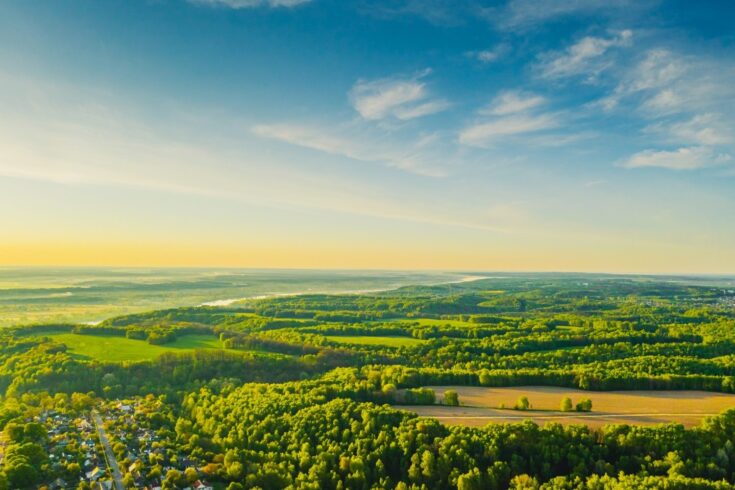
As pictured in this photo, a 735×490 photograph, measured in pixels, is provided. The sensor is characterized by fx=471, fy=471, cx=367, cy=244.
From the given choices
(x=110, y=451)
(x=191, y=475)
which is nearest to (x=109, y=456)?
(x=110, y=451)

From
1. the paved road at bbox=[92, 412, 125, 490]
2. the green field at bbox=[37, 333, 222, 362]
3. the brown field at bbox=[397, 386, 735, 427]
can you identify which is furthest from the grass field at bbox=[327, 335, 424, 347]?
the paved road at bbox=[92, 412, 125, 490]

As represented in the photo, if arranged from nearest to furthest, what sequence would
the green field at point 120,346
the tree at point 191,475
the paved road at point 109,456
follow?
the paved road at point 109,456, the tree at point 191,475, the green field at point 120,346

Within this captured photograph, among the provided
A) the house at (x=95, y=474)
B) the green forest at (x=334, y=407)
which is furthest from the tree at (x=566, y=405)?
the house at (x=95, y=474)

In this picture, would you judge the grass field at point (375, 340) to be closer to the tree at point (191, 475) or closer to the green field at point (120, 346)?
the green field at point (120, 346)

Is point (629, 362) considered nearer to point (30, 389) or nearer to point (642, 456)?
point (642, 456)

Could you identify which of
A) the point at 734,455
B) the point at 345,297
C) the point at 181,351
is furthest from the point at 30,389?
the point at 345,297

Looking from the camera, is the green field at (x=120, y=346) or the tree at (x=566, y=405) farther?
the green field at (x=120, y=346)

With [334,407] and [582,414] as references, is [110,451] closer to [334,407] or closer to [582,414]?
[334,407]
